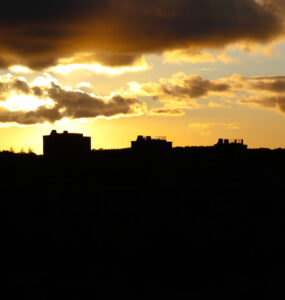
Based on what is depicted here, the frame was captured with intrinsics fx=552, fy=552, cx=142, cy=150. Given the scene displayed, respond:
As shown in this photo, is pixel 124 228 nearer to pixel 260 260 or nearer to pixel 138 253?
pixel 138 253

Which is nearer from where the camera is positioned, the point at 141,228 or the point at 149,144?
the point at 141,228

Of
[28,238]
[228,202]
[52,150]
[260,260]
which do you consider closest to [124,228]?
[28,238]

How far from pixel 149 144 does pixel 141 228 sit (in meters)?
21.4

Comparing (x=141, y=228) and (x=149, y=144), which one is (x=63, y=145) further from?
(x=141, y=228)

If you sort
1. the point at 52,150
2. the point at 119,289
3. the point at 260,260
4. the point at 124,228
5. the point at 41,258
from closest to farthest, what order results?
the point at 119,289 → the point at 41,258 → the point at 260,260 → the point at 124,228 → the point at 52,150

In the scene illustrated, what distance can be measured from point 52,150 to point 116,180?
41.4ft

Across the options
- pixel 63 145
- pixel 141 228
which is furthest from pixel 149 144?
pixel 141 228

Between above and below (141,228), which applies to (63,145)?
above

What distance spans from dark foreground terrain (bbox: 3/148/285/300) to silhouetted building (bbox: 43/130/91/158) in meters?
1.70

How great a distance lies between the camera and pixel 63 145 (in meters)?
62.9

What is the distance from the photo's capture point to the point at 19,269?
1372 inches

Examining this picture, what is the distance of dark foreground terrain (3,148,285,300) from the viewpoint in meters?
33.1

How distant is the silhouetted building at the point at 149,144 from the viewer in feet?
209

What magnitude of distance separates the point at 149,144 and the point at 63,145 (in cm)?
993
